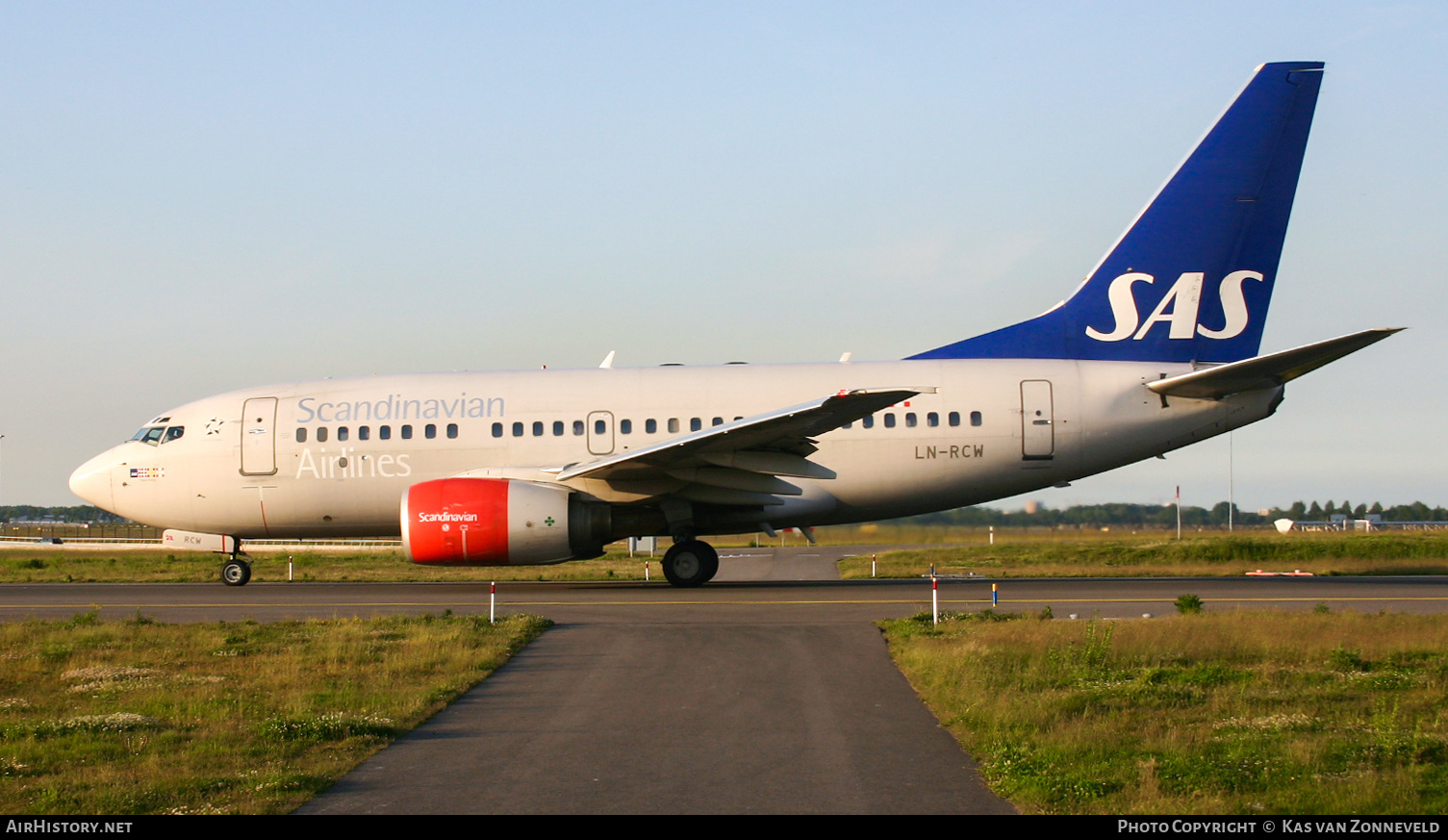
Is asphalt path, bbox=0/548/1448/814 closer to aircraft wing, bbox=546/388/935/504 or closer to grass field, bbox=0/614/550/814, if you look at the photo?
grass field, bbox=0/614/550/814

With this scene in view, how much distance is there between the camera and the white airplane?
20.6m

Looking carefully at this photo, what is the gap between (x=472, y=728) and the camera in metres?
9.08

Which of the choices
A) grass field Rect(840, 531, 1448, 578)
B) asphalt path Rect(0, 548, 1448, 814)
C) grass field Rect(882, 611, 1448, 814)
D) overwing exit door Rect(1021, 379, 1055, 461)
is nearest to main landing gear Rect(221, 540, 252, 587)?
asphalt path Rect(0, 548, 1448, 814)

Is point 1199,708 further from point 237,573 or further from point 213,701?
point 237,573

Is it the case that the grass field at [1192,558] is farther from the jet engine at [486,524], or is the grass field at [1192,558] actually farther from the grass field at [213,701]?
the grass field at [213,701]

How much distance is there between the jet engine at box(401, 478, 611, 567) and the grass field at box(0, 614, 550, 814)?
282cm

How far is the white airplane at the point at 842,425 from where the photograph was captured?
20.6 m

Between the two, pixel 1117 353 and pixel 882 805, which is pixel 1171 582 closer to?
pixel 1117 353

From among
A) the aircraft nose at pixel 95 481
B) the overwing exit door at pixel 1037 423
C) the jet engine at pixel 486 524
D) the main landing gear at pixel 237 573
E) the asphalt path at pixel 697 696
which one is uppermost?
the overwing exit door at pixel 1037 423

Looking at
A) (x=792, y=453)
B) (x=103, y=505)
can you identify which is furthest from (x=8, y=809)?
(x=103, y=505)

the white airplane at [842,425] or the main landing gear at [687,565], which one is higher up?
the white airplane at [842,425]

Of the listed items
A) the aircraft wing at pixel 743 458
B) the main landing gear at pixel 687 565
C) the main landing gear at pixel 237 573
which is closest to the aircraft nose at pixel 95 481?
the main landing gear at pixel 237 573

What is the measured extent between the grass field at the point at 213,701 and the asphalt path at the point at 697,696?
16.3 inches

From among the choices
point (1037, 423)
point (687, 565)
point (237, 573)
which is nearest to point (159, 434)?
point (237, 573)
